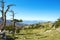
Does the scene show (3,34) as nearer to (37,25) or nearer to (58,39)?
Answer: (58,39)

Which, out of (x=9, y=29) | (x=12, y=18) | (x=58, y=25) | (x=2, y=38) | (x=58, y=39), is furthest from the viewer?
(x=9, y=29)

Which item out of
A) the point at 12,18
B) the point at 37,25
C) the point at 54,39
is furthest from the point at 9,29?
the point at 54,39

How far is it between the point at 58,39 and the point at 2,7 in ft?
30.3

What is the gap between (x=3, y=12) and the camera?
21.7m

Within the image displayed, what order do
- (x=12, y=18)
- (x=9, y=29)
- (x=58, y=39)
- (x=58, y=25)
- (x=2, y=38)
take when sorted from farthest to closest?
(x=9, y=29) → (x=58, y=25) → (x=12, y=18) → (x=58, y=39) → (x=2, y=38)

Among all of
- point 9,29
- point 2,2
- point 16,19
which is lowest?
point 9,29

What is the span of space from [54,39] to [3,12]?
8346mm

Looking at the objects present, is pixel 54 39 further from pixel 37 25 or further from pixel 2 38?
pixel 37 25

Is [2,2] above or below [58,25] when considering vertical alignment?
above

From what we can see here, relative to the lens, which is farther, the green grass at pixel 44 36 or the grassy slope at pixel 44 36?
the green grass at pixel 44 36

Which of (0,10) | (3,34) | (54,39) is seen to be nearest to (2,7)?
(0,10)

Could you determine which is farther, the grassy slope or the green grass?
the green grass

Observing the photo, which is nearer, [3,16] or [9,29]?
[3,16]

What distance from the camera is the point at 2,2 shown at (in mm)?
22000
